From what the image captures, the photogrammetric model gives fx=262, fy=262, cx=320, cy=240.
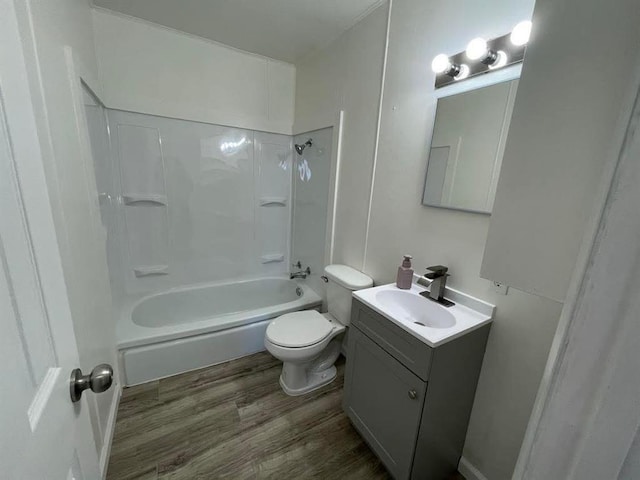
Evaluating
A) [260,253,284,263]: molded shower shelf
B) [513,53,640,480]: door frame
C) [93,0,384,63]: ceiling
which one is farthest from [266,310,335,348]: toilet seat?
[93,0,384,63]: ceiling

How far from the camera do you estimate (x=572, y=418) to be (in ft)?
1.09

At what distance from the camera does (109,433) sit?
140 centimetres

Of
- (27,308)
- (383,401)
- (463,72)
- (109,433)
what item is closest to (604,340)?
(27,308)

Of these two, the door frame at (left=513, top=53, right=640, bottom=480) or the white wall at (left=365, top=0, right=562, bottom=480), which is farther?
the white wall at (left=365, top=0, right=562, bottom=480)

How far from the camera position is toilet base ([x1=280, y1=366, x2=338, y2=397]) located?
1.79m

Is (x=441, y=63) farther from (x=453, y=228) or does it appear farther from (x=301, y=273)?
(x=301, y=273)

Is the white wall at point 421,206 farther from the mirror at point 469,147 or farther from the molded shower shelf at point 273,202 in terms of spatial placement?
the molded shower shelf at point 273,202

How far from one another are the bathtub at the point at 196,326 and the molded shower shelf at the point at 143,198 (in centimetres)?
81

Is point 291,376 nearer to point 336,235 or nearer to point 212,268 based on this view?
point 336,235

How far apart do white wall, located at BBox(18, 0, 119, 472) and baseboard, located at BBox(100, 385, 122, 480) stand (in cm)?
1

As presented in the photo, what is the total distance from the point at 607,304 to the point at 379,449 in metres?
1.41

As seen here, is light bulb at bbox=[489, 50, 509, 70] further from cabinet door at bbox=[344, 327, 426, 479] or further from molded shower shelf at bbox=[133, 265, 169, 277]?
molded shower shelf at bbox=[133, 265, 169, 277]

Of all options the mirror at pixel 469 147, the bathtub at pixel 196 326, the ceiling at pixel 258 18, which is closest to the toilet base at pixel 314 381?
the bathtub at pixel 196 326


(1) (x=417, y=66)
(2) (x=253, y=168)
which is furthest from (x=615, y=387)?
(2) (x=253, y=168)
